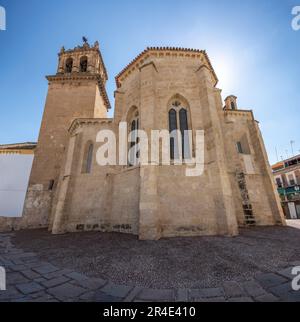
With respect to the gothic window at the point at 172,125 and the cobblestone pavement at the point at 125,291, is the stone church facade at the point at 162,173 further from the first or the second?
the cobblestone pavement at the point at 125,291

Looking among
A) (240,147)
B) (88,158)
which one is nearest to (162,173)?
(88,158)

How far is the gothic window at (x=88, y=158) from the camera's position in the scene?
972 cm

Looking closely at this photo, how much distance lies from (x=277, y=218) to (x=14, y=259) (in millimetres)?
12191

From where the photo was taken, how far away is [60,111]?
14562 mm

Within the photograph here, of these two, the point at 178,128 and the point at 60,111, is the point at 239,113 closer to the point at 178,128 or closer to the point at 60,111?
the point at 178,128

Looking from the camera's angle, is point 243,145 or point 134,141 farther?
point 243,145

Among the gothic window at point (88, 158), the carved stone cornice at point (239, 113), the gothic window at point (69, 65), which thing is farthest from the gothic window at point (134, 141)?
the gothic window at point (69, 65)

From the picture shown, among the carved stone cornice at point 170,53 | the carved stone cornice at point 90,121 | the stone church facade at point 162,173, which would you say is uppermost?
the carved stone cornice at point 170,53

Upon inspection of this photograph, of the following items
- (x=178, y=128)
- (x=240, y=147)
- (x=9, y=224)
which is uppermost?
(x=240, y=147)

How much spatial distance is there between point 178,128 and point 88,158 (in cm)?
606

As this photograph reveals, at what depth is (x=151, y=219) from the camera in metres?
5.72

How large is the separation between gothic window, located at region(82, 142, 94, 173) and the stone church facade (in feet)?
0.20

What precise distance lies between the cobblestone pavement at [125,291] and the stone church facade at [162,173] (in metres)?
3.19

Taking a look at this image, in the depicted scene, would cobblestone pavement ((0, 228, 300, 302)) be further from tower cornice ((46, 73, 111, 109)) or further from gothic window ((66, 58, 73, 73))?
gothic window ((66, 58, 73, 73))
